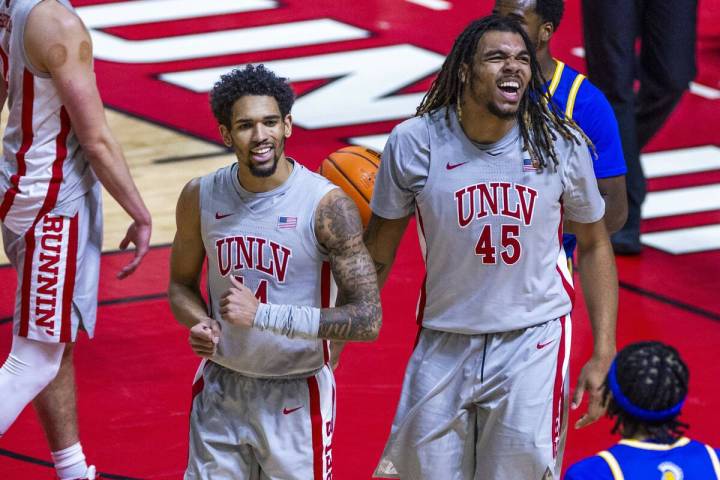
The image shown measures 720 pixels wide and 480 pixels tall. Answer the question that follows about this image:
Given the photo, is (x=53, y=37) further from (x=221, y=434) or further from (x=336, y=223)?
(x=221, y=434)

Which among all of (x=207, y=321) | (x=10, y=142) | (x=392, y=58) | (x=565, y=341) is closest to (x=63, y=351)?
(x=10, y=142)

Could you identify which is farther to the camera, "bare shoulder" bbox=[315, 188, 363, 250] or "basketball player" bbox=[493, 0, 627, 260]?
"basketball player" bbox=[493, 0, 627, 260]

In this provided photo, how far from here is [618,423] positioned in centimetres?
356

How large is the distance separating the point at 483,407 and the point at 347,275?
0.61m

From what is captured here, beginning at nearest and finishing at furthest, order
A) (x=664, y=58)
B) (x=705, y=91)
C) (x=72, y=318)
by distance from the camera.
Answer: (x=72, y=318), (x=664, y=58), (x=705, y=91)

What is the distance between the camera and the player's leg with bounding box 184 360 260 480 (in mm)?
4477

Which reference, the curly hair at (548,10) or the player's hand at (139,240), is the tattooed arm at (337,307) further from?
the curly hair at (548,10)

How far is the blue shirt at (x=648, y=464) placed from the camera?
11.2ft

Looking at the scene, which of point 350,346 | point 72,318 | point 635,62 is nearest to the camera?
point 72,318

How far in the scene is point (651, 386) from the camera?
137 inches

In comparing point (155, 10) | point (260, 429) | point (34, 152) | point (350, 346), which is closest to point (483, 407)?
point (260, 429)

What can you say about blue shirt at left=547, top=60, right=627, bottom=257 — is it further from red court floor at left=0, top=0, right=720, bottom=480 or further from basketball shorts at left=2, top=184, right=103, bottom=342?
basketball shorts at left=2, top=184, right=103, bottom=342

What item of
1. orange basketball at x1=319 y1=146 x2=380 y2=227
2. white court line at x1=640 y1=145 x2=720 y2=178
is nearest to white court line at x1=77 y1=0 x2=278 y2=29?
white court line at x1=640 y1=145 x2=720 y2=178

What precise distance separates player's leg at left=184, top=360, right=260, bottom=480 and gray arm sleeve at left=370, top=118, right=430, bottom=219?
71 cm
